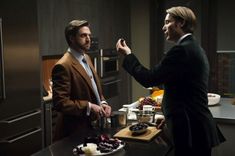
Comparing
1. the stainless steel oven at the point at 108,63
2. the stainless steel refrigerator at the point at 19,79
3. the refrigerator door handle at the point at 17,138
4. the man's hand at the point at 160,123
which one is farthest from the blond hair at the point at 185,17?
the stainless steel oven at the point at 108,63

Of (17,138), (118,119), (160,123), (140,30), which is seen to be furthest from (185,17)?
(140,30)

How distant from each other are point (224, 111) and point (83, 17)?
2.08 metres

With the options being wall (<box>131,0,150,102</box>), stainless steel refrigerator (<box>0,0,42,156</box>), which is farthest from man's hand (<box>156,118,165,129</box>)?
wall (<box>131,0,150,102</box>)

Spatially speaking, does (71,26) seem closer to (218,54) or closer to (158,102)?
(158,102)

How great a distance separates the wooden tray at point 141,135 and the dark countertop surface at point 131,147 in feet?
0.07

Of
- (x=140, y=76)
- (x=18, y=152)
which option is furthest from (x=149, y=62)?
(x=140, y=76)

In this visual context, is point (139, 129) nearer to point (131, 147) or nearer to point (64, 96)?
point (131, 147)

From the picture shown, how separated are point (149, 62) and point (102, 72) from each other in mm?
1164

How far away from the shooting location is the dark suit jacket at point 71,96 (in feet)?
7.27

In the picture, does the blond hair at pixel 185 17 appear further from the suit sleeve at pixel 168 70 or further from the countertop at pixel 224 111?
the countertop at pixel 224 111

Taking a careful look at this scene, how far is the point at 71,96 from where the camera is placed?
238cm

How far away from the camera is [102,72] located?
15.3 ft

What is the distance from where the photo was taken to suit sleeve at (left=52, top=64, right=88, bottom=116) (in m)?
2.20

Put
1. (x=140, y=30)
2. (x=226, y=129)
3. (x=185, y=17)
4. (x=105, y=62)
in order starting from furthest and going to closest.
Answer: (x=140, y=30)
(x=105, y=62)
(x=226, y=129)
(x=185, y=17)
